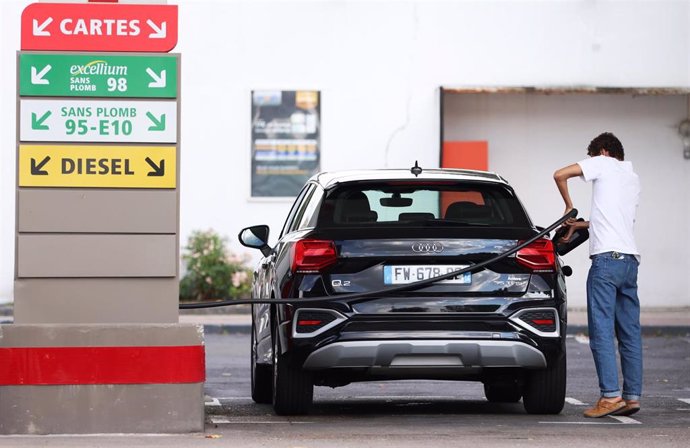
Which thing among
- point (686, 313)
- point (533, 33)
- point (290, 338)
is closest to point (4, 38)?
point (533, 33)

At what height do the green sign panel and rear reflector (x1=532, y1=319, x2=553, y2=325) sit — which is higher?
the green sign panel

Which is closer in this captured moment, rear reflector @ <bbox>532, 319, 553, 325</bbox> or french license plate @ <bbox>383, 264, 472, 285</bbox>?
french license plate @ <bbox>383, 264, 472, 285</bbox>

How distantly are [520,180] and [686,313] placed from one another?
9.99ft

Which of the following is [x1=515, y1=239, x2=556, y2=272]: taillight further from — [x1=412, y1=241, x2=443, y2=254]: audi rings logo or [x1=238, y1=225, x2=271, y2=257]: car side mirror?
[x1=238, y1=225, x2=271, y2=257]: car side mirror

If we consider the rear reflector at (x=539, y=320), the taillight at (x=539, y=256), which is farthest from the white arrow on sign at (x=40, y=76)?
the rear reflector at (x=539, y=320)

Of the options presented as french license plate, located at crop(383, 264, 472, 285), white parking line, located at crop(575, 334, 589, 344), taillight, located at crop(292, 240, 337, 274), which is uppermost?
taillight, located at crop(292, 240, 337, 274)

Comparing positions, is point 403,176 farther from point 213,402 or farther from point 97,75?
point 213,402

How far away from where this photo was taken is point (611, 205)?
1051 cm

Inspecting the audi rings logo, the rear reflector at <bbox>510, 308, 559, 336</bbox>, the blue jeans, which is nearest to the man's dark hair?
the blue jeans

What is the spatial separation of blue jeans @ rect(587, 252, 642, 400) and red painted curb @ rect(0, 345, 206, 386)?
288cm

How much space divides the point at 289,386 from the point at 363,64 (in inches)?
516

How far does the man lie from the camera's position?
1048 cm

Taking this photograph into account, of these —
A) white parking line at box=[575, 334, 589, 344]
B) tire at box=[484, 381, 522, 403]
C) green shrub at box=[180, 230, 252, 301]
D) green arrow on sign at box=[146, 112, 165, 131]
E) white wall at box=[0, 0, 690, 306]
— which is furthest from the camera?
white wall at box=[0, 0, 690, 306]

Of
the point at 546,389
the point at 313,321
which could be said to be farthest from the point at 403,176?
the point at 546,389
